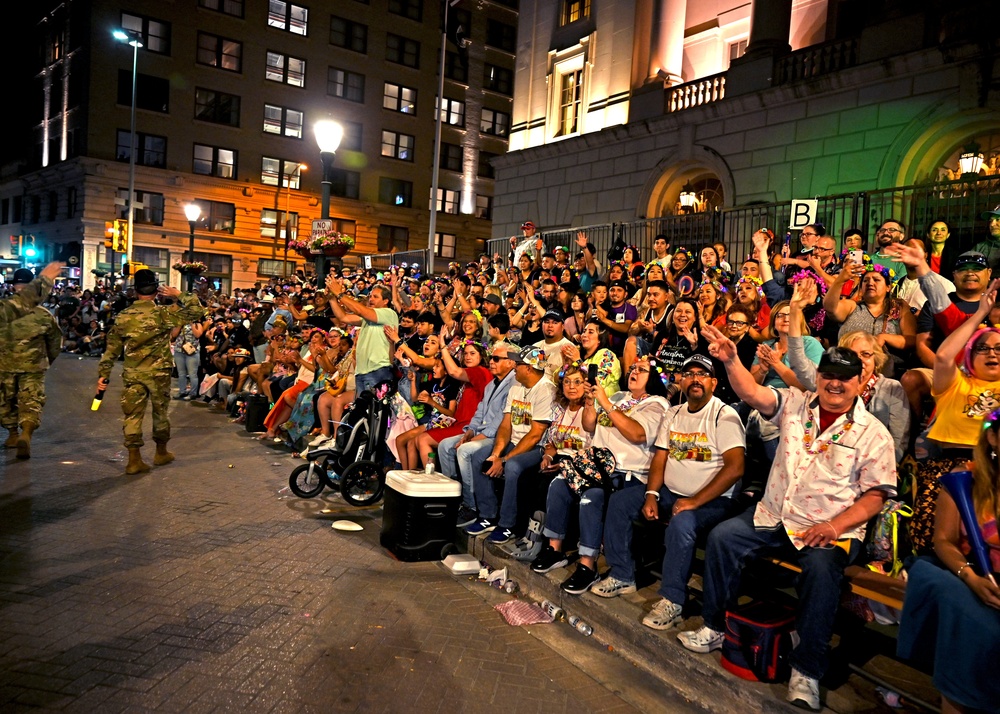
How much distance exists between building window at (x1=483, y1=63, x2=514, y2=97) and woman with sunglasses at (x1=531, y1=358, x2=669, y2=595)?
156 ft

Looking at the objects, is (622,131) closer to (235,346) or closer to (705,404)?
(235,346)

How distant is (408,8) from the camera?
46281mm

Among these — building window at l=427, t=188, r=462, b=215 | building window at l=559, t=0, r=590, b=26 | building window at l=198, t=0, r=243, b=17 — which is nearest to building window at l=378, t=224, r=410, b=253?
building window at l=427, t=188, r=462, b=215

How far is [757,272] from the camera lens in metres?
8.25

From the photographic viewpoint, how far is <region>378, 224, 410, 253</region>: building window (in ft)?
153

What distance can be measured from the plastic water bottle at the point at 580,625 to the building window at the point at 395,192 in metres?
43.7

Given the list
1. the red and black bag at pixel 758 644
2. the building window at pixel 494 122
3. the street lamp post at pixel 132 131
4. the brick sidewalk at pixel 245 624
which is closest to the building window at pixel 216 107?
the street lamp post at pixel 132 131

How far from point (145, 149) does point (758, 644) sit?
42679mm

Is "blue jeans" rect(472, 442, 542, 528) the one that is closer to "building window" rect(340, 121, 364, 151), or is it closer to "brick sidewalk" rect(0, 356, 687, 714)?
"brick sidewalk" rect(0, 356, 687, 714)

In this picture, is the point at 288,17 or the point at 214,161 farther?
the point at 288,17

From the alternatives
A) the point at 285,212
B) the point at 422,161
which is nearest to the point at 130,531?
the point at 285,212

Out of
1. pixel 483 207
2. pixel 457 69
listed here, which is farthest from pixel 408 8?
pixel 483 207

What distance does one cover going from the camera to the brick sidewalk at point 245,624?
4.01 m

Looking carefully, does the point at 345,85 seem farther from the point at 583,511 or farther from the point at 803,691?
the point at 803,691
